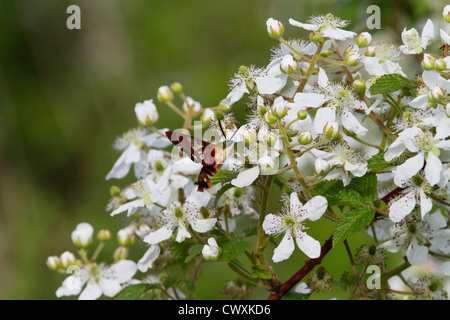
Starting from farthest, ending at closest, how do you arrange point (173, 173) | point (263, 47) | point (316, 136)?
point (263, 47)
point (173, 173)
point (316, 136)

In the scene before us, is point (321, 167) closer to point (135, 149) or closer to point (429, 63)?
point (429, 63)

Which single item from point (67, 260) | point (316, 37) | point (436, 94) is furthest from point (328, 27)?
point (67, 260)

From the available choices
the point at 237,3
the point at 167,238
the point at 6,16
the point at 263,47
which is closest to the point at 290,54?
the point at 167,238

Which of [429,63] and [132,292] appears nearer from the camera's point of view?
[429,63]

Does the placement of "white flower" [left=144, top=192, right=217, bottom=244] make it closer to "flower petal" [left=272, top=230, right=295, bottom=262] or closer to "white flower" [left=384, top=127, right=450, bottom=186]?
"flower petal" [left=272, top=230, right=295, bottom=262]

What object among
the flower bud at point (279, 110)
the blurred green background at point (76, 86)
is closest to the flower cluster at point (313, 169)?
the flower bud at point (279, 110)

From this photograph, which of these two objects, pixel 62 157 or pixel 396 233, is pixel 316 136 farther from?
pixel 62 157
